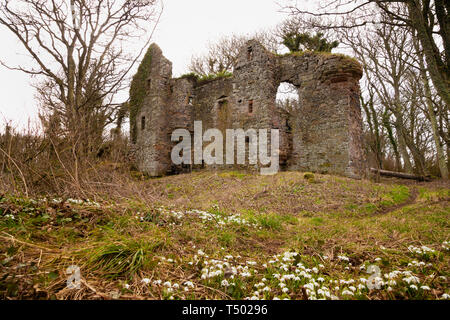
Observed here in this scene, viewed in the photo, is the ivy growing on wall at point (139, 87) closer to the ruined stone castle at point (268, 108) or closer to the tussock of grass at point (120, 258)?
the ruined stone castle at point (268, 108)

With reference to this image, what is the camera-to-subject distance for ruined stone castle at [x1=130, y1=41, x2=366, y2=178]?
1277 centimetres

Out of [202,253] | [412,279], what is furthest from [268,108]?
[412,279]

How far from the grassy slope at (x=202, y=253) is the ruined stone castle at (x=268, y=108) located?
6733 millimetres

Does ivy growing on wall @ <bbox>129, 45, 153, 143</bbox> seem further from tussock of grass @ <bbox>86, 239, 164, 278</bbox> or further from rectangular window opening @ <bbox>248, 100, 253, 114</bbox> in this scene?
tussock of grass @ <bbox>86, 239, 164, 278</bbox>

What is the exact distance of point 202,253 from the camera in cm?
323

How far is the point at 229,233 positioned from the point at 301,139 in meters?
10.6

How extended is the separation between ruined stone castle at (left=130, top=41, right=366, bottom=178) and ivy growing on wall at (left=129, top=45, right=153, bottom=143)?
0.61ft

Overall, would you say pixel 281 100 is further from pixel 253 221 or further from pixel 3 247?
pixel 3 247

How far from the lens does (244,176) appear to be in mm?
13352

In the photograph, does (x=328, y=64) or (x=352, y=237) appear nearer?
(x=352, y=237)

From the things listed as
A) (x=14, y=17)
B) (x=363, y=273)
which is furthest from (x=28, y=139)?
(x=14, y=17)

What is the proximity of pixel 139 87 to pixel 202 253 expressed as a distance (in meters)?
19.0

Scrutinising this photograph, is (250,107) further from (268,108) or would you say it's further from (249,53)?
(249,53)

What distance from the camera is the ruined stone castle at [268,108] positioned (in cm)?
1277
